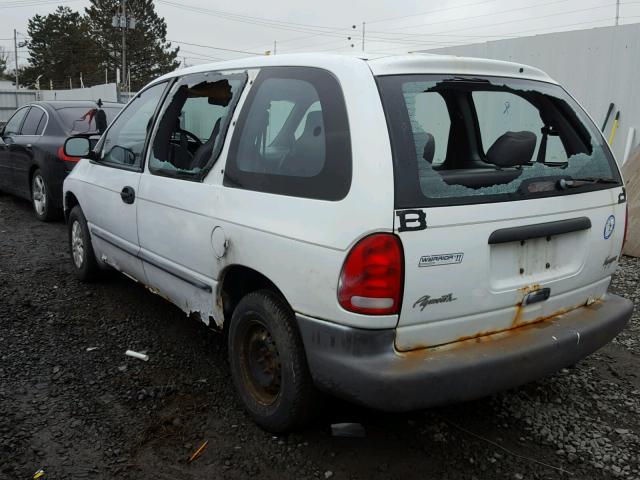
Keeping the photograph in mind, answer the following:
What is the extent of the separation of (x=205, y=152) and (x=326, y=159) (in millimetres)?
1013

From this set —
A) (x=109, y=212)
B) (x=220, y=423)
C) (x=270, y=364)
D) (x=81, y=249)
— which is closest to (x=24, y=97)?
(x=81, y=249)

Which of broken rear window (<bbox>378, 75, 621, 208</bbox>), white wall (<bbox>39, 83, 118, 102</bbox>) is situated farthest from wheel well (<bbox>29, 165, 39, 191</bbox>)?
white wall (<bbox>39, 83, 118, 102</bbox>)

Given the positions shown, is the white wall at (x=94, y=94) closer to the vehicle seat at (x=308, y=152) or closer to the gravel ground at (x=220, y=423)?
the gravel ground at (x=220, y=423)

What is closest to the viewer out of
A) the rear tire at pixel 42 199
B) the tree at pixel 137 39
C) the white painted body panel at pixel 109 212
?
the white painted body panel at pixel 109 212

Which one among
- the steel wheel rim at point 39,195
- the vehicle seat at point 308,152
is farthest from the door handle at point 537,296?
the steel wheel rim at point 39,195

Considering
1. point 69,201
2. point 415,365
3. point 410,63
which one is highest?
point 410,63

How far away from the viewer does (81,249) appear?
5.07 m

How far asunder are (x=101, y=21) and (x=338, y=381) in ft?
207

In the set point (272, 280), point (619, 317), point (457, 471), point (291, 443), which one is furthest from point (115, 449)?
point (619, 317)

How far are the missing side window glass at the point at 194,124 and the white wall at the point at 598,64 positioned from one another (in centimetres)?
658

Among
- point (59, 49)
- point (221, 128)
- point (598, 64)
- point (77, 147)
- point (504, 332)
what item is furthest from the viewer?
point (59, 49)

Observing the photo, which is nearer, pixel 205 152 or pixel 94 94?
pixel 205 152

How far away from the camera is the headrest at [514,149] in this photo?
2.91 m

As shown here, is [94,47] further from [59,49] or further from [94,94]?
[94,94]
